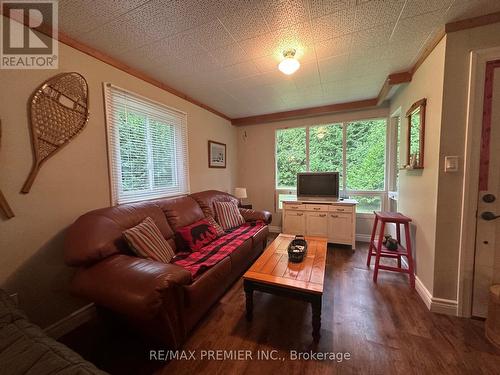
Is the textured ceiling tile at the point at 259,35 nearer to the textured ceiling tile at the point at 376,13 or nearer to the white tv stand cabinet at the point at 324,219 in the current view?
the textured ceiling tile at the point at 376,13

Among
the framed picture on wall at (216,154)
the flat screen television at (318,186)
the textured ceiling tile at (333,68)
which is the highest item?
the textured ceiling tile at (333,68)

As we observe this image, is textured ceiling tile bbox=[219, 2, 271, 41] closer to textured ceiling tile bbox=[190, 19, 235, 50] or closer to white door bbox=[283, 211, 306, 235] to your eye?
textured ceiling tile bbox=[190, 19, 235, 50]

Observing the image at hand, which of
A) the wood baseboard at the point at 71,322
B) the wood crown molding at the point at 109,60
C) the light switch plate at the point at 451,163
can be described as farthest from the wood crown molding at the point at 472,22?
the wood baseboard at the point at 71,322

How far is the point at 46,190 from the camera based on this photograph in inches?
61.3

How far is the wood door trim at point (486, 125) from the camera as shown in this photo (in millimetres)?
1518

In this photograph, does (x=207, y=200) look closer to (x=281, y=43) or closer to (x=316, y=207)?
(x=316, y=207)

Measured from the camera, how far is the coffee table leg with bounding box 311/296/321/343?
144 cm

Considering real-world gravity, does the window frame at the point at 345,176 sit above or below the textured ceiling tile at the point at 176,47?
below

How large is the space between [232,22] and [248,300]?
2.19m

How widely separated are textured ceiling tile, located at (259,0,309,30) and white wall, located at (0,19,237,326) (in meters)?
1.60

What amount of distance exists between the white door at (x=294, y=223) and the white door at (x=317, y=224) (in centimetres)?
8

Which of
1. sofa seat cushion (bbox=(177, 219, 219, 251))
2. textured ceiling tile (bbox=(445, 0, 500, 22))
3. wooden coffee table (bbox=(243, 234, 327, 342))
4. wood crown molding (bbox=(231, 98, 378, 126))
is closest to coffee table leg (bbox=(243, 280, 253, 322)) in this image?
wooden coffee table (bbox=(243, 234, 327, 342))

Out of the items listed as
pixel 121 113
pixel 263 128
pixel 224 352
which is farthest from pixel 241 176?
pixel 224 352

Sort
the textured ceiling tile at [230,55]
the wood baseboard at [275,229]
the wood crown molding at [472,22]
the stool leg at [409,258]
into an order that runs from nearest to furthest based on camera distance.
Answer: the wood crown molding at [472,22] → the textured ceiling tile at [230,55] → the stool leg at [409,258] → the wood baseboard at [275,229]
